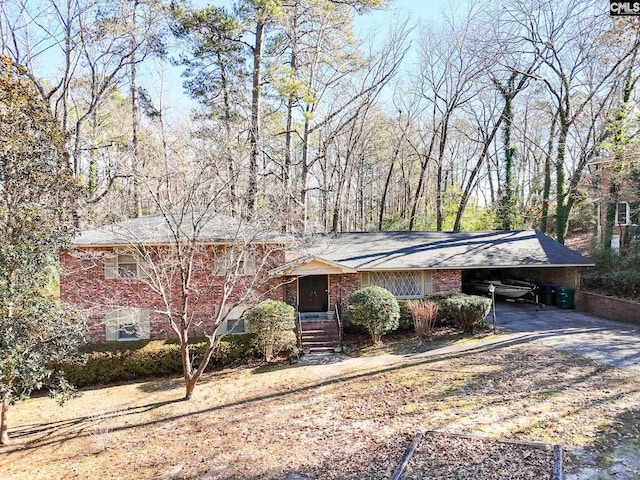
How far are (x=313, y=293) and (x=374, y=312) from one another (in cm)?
315

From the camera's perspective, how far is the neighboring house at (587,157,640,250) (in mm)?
18391

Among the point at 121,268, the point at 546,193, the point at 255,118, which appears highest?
the point at 255,118

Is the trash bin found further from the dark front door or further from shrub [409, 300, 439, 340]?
the dark front door

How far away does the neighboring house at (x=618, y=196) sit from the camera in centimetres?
1839

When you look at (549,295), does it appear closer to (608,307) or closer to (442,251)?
(608,307)

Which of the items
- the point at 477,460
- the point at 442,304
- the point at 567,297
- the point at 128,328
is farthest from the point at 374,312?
the point at 567,297

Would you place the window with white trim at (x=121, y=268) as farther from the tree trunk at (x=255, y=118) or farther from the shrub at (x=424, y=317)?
the shrub at (x=424, y=317)

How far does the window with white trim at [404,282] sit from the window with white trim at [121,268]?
9139mm

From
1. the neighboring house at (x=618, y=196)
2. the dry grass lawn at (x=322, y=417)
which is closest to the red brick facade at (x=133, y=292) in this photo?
the dry grass lawn at (x=322, y=417)

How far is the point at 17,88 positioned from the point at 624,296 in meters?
21.1

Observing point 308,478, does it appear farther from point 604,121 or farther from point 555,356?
point 604,121

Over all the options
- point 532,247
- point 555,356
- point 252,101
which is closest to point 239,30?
point 252,101

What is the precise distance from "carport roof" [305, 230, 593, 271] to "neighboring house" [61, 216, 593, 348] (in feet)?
0.14

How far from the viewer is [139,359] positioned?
12.8 m
